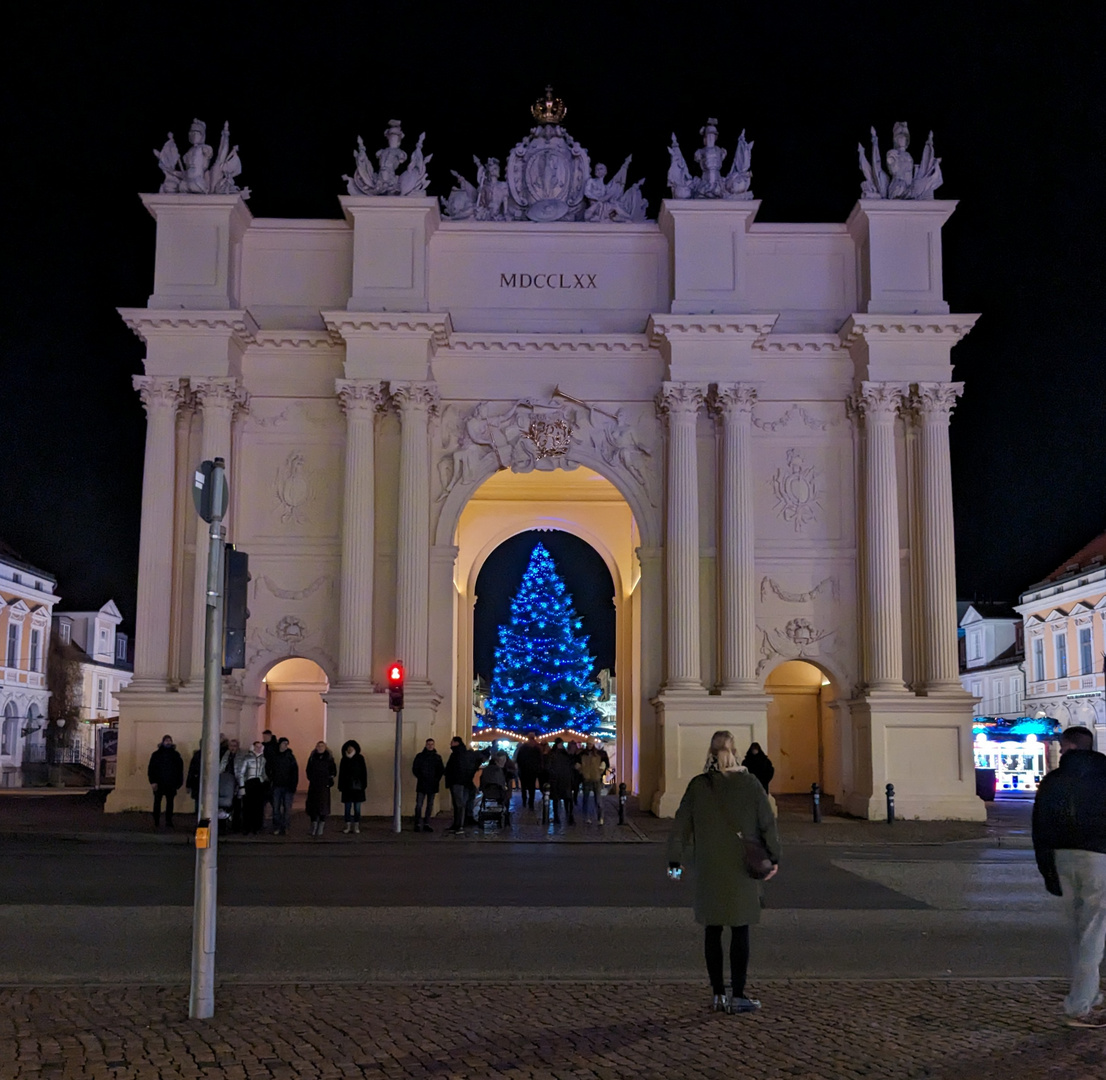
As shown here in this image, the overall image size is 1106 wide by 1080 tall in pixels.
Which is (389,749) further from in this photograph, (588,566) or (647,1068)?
(588,566)

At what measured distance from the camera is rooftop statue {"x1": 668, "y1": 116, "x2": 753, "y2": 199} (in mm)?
30391

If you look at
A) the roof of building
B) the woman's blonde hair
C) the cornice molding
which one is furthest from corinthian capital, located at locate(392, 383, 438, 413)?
the roof of building

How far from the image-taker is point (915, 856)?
20.7 m

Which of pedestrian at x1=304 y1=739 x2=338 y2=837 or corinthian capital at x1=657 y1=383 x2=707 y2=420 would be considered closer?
pedestrian at x1=304 y1=739 x2=338 y2=837

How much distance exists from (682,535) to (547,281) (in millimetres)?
6587

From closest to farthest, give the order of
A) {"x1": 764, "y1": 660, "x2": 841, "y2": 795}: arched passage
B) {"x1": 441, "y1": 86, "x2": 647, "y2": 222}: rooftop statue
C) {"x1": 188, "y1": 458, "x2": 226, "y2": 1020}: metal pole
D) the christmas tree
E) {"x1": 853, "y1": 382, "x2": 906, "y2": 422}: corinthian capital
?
{"x1": 188, "y1": 458, "x2": 226, "y2": 1020}: metal pole < {"x1": 853, "y1": 382, "x2": 906, "y2": 422}: corinthian capital < {"x1": 441, "y1": 86, "x2": 647, "y2": 222}: rooftop statue < {"x1": 764, "y1": 660, "x2": 841, "y2": 795}: arched passage < the christmas tree

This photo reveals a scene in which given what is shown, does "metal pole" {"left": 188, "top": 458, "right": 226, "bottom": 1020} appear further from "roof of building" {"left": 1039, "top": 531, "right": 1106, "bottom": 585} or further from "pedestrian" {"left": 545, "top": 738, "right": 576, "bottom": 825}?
"roof of building" {"left": 1039, "top": 531, "right": 1106, "bottom": 585}

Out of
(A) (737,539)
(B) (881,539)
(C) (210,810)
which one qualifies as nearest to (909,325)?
(B) (881,539)

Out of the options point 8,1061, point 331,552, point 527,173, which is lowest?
point 8,1061

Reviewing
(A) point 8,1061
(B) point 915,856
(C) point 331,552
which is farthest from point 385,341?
(A) point 8,1061

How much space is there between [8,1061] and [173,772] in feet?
60.0

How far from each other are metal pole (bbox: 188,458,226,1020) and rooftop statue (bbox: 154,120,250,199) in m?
22.7

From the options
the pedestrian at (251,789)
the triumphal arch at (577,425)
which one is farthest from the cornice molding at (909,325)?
the pedestrian at (251,789)

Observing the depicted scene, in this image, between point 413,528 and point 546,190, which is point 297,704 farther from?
point 546,190
